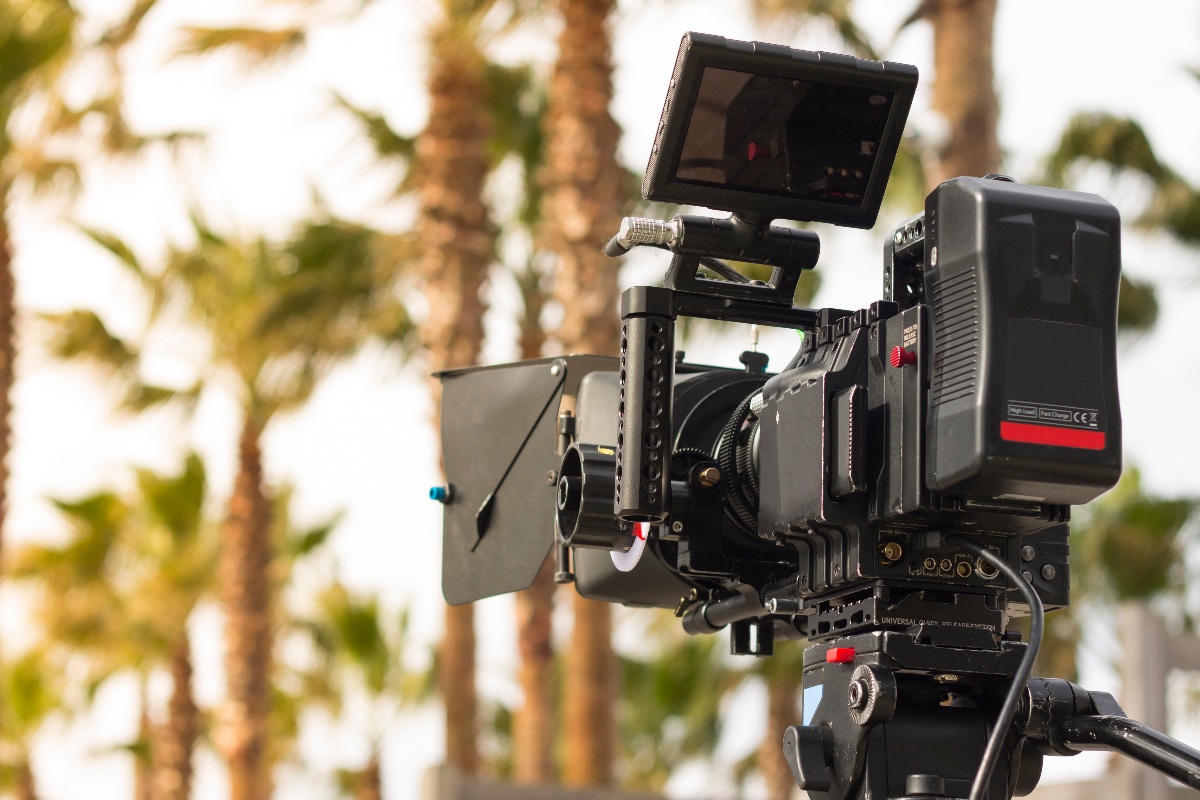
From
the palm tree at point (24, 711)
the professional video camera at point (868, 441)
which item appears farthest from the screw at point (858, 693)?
the palm tree at point (24, 711)

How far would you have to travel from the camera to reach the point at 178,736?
18.4m

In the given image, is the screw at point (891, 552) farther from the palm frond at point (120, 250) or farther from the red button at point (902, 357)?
the palm frond at point (120, 250)

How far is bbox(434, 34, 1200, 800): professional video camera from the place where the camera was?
2109mm

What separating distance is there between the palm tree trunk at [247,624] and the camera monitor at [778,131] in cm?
1332

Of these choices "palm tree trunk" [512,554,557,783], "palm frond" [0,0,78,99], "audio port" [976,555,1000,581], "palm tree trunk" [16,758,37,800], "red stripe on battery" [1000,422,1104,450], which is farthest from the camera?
"palm tree trunk" [16,758,37,800]

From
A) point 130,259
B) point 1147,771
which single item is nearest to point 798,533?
point 1147,771

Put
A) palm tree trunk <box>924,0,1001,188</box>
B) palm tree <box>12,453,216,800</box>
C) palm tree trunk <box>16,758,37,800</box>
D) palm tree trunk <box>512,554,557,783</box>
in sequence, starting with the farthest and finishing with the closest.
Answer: palm tree trunk <box>16,758,37,800</box>
palm tree <box>12,453,216,800</box>
palm tree trunk <box>512,554,557,783</box>
palm tree trunk <box>924,0,1001,188</box>

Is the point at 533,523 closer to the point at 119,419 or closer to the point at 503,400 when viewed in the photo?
the point at 503,400

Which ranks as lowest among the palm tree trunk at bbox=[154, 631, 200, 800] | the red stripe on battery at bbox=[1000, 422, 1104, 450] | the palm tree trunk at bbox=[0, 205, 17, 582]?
the palm tree trunk at bbox=[154, 631, 200, 800]

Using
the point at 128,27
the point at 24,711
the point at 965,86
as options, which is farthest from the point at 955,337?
the point at 24,711

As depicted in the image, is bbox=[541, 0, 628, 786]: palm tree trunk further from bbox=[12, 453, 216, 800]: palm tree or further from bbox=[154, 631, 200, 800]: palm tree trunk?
bbox=[154, 631, 200, 800]: palm tree trunk

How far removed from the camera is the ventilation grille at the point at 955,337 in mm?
2107

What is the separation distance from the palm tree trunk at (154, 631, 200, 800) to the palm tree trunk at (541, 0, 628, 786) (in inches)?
384

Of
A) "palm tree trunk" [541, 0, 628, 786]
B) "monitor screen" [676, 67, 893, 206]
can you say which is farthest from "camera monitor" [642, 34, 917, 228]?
"palm tree trunk" [541, 0, 628, 786]
